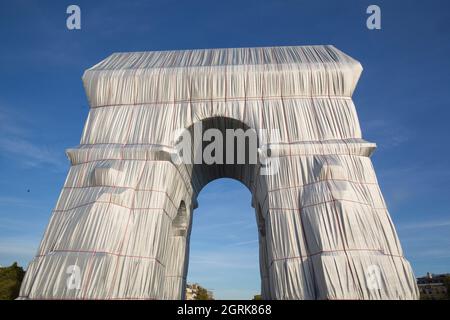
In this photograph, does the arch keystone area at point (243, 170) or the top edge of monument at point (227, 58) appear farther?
the top edge of monument at point (227, 58)

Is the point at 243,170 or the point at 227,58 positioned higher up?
the point at 227,58

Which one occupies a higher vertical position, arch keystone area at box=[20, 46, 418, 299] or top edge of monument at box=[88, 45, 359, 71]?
top edge of monument at box=[88, 45, 359, 71]

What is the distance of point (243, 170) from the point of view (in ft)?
64.4

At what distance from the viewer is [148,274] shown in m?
13.1

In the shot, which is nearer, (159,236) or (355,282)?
(355,282)

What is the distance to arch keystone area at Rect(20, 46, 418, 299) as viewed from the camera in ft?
40.6

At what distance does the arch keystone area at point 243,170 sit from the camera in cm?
1237

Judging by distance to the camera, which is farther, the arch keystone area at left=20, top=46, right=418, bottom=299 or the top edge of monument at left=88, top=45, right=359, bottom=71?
the top edge of monument at left=88, top=45, right=359, bottom=71

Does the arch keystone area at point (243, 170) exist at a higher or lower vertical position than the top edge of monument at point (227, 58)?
lower
